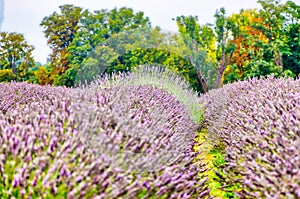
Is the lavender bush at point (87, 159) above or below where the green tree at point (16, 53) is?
below

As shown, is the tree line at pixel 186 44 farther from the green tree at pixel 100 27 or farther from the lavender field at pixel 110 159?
the lavender field at pixel 110 159

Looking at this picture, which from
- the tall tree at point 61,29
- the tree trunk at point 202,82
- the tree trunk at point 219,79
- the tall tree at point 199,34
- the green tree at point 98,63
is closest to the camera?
the green tree at point 98,63

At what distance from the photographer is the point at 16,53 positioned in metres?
16.6

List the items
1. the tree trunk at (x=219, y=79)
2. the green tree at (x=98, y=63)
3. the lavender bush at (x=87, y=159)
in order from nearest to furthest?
the lavender bush at (x=87, y=159) < the green tree at (x=98, y=63) < the tree trunk at (x=219, y=79)

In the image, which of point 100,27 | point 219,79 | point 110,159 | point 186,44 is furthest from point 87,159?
point 100,27

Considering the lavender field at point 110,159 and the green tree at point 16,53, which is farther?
the green tree at point 16,53

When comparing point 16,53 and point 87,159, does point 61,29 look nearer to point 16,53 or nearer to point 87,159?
point 16,53

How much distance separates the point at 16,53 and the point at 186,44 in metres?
8.38

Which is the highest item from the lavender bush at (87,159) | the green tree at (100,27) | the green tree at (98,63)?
the green tree at (100,27)

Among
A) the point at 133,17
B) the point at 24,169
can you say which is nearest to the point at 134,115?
the point at 24,169

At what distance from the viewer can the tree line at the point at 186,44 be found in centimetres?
1212

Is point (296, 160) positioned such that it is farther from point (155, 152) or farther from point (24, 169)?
point (24, 169)

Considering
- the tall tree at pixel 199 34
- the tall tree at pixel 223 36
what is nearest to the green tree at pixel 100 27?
the tall tree at pixel 199 34

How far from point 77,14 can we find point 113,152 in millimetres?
17163
